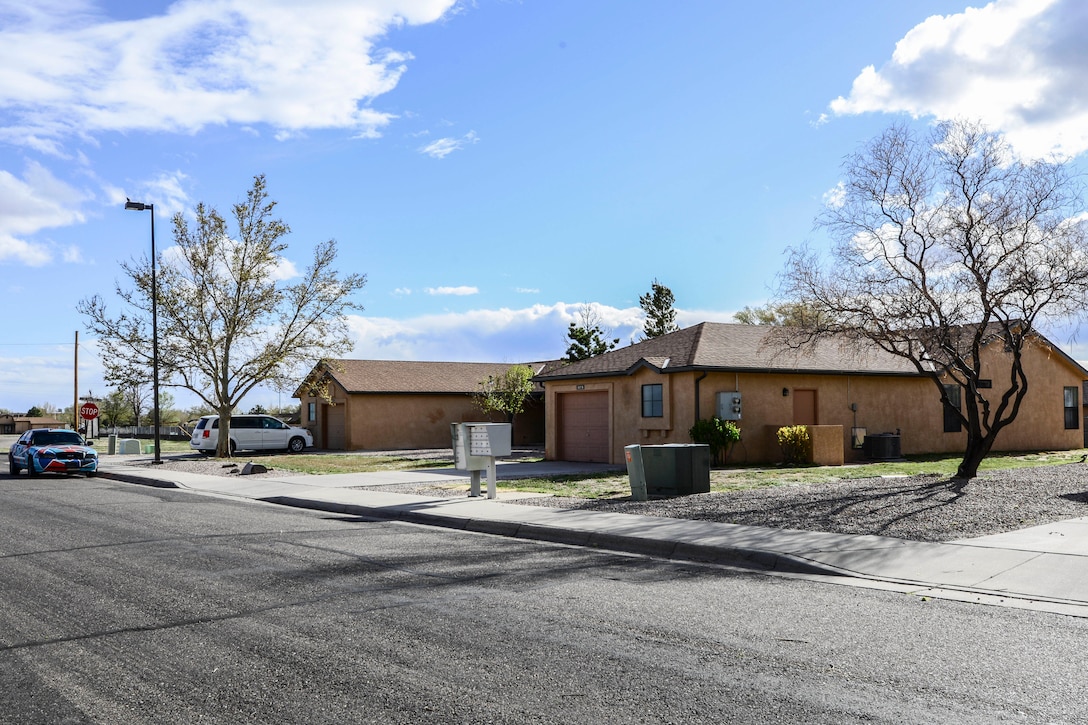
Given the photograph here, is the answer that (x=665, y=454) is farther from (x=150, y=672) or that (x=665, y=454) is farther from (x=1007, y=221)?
(x=150, y=672)

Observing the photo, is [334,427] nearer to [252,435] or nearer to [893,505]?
[252,435]

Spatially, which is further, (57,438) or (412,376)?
(412,376)

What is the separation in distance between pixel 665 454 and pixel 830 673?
11449 millimetres

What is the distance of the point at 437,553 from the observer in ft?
36.6

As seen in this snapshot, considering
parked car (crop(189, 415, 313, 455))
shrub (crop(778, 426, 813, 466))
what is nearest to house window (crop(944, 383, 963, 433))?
shrub (crop(778, 426, 813, 466))

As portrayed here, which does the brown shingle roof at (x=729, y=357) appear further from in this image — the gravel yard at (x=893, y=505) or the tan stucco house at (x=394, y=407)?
the tan stucco house at (x=394, y=407)

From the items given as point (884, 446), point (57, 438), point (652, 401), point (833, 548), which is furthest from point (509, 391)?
point (833, 548)

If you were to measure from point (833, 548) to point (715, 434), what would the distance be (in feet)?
45.4

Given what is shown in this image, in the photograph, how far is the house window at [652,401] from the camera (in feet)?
87.1

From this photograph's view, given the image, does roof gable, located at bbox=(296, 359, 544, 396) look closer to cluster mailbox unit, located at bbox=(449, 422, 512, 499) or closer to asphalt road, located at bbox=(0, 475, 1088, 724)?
cluster mailbox unit, located at bbox=(449, 422, 512, 499)

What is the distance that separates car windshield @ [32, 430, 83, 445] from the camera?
2773cm

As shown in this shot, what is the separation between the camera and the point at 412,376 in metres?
45.8

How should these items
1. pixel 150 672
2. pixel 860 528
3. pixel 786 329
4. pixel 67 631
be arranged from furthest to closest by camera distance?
pixel 786 329
pixel 860 528
pixel 67 631
pixel 150 672

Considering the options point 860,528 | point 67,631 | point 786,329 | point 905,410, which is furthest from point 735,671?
point 905,410
